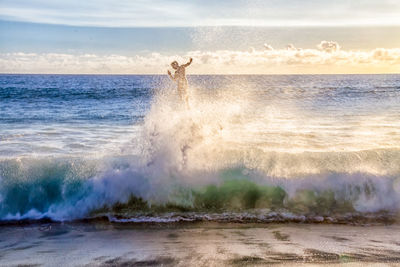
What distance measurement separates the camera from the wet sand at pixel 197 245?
5387mm

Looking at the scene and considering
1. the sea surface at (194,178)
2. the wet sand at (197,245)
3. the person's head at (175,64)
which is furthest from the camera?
the person's head at (175,64)

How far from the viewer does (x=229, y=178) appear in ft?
29.2

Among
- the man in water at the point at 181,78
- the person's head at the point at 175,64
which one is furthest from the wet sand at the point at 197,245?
the person's head at the point at 175,64

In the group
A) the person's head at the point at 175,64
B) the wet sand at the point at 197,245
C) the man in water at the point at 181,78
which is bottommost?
the wet sand at the point at 197,245

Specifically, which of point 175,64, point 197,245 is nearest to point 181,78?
point 175,64

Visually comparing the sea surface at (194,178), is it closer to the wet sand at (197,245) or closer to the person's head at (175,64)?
the wet sand at (197,245)

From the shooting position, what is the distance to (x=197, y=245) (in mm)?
6098

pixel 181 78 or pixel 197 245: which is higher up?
pixel 181 78

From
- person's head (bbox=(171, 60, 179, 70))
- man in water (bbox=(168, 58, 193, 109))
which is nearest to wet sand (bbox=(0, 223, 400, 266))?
man in water (bbox=(168, 58, 193, 109))

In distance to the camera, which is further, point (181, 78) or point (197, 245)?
point (181, 78)

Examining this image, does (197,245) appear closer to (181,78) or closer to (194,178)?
(194,178)

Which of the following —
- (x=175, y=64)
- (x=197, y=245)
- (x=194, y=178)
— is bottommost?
(x=197, y=245)

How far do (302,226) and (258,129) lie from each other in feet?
25.3

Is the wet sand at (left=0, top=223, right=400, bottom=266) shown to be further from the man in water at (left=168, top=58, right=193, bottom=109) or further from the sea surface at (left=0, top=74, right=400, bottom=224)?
the man in water at (left=168, top=58, right=193, bottom=109)
